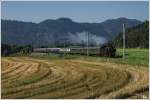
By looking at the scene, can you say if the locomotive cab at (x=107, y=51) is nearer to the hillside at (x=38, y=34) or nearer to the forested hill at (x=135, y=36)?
the hillside at (x=38, y=34)

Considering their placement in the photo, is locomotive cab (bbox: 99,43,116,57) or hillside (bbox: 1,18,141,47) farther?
hillside (bbox: 1,18,141,47)

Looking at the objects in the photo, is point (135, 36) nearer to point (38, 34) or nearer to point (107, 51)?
point (107, 51)

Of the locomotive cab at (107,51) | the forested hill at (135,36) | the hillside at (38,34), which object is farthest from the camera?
the hillside at (38,34)

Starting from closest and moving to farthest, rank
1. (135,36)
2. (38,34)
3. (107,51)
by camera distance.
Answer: (107,51)
(135,36)
(38,34)

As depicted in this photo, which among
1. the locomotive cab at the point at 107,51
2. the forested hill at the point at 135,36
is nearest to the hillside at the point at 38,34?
the forested hill at the point at 135,36

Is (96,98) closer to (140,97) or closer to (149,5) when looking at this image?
(140,97)

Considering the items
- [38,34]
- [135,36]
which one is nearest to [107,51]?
[135,36]

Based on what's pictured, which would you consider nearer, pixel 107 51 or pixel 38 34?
pixel 107 51

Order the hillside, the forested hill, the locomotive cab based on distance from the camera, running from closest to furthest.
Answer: the locomotive cab → the forested hill → the hillside

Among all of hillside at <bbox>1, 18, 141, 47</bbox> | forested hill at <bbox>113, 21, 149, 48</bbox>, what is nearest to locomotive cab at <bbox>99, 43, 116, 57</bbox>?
hillside at <bbox>1, 18, 141, 47</bbox>

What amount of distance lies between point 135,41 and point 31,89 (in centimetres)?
5304

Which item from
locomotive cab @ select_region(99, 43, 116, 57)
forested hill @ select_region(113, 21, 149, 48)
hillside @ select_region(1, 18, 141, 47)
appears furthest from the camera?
hillside @ select_region(1, 18, 141, 47)

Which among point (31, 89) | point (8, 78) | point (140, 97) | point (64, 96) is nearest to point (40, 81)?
point (8, 78)

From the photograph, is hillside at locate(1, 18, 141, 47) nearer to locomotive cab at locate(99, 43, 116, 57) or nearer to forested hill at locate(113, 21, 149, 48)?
forested hill at locate(113, 21, 149, 48)
